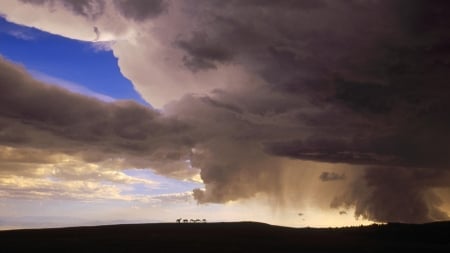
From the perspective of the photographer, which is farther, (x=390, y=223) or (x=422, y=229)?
(x=390, y=223)

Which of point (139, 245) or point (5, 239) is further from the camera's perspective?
point (5, 239)

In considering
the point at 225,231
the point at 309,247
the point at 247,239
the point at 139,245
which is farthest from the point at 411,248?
the point at 139,245

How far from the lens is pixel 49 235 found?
96125 millimetres

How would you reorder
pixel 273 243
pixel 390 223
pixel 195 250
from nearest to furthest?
pixel 195 250
pixel 273 243
pixel 390 223

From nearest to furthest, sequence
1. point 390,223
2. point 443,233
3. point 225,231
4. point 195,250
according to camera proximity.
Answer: point 195,250, point 225,231, point 443,233, point 390,223

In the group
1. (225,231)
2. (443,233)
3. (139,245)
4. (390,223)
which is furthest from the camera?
(390,223)

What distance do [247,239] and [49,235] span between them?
37.9 meters

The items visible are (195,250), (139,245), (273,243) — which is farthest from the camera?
(273,243)

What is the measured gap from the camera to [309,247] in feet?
265

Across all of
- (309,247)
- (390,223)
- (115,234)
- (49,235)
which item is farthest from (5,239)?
(390,223)

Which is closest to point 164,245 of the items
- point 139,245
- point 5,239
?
point 139,245

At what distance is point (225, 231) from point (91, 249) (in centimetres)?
3932

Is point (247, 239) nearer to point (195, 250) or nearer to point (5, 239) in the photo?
point (195, 250)

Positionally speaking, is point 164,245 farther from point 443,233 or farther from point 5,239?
point 443,233
